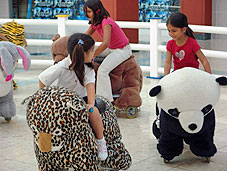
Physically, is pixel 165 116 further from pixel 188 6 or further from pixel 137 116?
pixel 188 6

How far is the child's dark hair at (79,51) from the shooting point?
364 centimetres

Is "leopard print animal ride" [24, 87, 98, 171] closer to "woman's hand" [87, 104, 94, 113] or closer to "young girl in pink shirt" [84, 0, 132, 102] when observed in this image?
"woman's hand" [87, 104, 94, 113]

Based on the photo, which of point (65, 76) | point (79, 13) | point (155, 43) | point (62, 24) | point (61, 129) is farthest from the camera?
point (79, 13)

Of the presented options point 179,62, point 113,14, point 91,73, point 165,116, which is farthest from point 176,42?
point 113,14

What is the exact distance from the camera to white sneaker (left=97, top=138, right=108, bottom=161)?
3.58 m

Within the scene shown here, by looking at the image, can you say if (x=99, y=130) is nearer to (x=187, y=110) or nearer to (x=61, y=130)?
(x=61, y=130)

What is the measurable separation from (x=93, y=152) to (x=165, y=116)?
0.95 m

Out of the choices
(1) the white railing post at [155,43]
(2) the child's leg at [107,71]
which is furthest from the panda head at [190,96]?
(1) the white railing post at [155,43]

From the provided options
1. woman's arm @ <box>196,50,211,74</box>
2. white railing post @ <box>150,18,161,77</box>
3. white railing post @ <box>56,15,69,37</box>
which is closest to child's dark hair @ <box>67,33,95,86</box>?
woman's arm @ <box>196,50,211,74</box>

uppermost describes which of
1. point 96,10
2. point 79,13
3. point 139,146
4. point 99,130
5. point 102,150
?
point 96,10

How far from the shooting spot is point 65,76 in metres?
3.73

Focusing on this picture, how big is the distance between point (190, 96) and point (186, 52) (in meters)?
0.76

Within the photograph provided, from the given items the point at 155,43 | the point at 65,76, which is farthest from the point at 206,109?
the point at 155,43

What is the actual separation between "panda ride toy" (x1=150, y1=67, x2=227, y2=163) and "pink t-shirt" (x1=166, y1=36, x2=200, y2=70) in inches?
18.4
